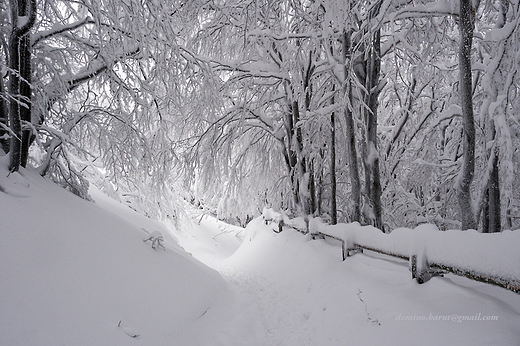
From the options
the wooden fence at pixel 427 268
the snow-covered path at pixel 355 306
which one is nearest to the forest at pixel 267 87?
the wooden fence at pixel 427 268

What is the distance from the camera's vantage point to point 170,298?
10.2 ft

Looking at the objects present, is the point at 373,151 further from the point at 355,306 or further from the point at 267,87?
the point at 267,87

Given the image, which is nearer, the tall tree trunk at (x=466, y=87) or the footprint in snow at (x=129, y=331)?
the footprint in snow at (x=129, y=331)

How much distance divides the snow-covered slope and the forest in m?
0.86

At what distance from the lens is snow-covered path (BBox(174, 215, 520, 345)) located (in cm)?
199

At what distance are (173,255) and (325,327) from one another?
2486 mm

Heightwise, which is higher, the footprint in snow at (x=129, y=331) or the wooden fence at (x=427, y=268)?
the wooden fence at (x=427, y=268)

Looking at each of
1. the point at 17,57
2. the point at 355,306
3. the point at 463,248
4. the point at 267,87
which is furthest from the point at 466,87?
the point at 17,57

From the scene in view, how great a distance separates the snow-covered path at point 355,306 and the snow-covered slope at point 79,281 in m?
0.78

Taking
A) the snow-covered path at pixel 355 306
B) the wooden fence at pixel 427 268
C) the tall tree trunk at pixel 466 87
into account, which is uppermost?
the tall tree trunk at pixel 466 87

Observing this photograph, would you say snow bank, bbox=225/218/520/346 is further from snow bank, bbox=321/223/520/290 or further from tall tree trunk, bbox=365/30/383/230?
tall tree trunk, bbox=365/30/383/230

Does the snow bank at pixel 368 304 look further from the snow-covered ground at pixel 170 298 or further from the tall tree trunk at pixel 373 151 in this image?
the tall tree trunk at pixel 373 151

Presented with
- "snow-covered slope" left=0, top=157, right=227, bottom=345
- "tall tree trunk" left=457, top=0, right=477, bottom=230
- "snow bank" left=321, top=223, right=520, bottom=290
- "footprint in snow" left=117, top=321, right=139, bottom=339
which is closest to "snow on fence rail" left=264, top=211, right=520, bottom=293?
"snow bank" left=321, top=223, right=520, bottom=290

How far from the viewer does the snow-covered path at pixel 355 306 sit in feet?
6.53
